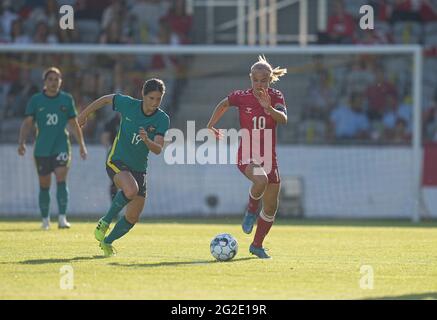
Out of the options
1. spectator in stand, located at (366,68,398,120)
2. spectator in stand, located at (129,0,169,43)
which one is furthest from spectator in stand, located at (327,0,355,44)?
spectator in stand, located at (129,0,169,43)

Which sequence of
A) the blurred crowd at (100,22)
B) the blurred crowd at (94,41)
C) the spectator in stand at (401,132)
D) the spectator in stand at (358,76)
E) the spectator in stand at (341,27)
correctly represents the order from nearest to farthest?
the spectator in stand at (401,132) → the blurred crowd at (94,41) → the spectator in stand at (358,76) → the blurred crowd at (100,22) → the spectator in stand at (341,27)

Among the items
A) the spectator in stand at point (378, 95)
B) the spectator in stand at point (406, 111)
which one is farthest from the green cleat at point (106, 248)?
the spectator in stand at point (406, 111)

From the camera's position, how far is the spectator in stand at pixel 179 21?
84.9ft

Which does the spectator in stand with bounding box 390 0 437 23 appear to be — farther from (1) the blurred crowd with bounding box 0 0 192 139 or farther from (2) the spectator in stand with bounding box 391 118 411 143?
(1) the blurred crowd with bounding box 0 0 192 139

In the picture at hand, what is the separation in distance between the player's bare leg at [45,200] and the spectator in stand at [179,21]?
869 cm

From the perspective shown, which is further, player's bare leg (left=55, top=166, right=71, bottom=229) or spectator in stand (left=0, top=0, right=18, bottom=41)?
spectator in stand (left=0, top=0, right=18, bottom=41)

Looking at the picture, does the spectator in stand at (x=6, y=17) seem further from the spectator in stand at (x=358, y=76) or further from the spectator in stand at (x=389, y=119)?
the spectator in stand at (x=389, y=119)

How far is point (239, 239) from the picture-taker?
15977mm

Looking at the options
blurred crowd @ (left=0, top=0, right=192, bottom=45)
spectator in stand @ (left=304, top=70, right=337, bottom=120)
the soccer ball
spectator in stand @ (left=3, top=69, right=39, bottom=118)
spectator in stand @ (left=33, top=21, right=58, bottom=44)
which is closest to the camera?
the soccer ball

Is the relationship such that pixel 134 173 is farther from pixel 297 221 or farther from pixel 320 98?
pixel 320 98

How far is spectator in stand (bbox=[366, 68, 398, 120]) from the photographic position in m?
23.4

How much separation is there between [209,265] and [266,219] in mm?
1150

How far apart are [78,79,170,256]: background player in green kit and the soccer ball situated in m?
1.01

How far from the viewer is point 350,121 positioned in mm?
23094
